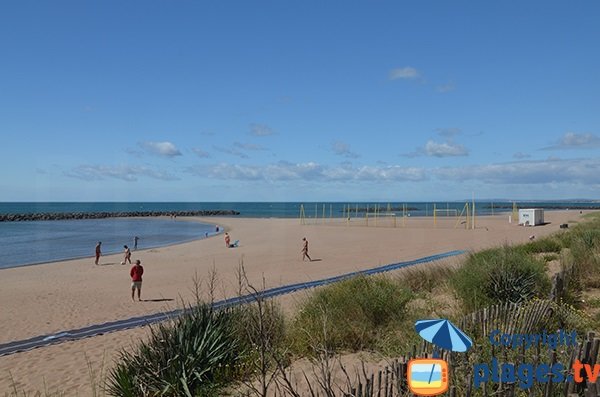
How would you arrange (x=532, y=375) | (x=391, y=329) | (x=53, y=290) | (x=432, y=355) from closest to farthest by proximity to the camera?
(x=532, y=375), (x=432, y=355), (x=391, y=329), (x=53, y=290)

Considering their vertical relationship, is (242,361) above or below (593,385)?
below

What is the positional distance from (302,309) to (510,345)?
369 centimetres

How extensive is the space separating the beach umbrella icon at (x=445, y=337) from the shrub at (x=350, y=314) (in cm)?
313

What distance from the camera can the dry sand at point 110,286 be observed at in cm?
897

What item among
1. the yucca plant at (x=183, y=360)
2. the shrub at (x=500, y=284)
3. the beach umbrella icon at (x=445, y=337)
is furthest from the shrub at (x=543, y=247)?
the beach umbrella icon at (x=445, y=337)

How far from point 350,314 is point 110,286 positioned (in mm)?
13320

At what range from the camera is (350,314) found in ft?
27.8

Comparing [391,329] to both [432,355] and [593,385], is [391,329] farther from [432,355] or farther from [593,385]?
[593,385]

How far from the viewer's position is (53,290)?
60.5 feet

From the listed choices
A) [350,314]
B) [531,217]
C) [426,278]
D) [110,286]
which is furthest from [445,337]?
[531,217]

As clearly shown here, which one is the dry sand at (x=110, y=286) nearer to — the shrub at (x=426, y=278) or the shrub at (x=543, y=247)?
the shrub at (x=543, y=247)

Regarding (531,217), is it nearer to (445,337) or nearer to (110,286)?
(110,286)

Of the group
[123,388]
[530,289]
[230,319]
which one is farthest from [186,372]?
[530,289]

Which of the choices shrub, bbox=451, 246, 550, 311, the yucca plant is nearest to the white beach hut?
shrub, bbox=451, 246, 550, 311
